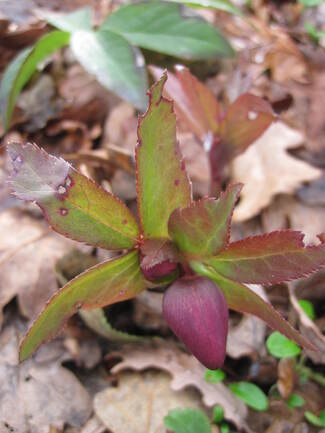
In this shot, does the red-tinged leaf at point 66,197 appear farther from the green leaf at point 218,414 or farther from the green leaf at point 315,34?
the green leaf at point 315,34

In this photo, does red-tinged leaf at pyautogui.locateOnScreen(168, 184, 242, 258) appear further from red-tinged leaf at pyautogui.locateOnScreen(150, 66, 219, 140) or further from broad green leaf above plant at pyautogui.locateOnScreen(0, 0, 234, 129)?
broad green leaf above plant at pyautogui.locateOnScreen(0, 0, 234, 129)

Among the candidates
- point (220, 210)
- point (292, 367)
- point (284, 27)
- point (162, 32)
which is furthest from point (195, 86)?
point (284, 27)

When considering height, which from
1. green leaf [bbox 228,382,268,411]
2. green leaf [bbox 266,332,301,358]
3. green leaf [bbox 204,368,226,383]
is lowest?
green leaf [bbox 228,382,268,411]

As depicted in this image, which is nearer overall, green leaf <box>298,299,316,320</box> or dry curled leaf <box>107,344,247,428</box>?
dry curled leaf <box>107,344,247,428</box>

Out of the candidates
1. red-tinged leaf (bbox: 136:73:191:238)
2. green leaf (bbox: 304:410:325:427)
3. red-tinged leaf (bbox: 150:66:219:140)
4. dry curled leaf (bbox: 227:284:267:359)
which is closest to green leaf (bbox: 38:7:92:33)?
red-tinged leaf (bbox: 150:66:219:140)

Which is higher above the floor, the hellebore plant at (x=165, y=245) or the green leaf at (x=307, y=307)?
the hellebore plant at (x=165, y=245)

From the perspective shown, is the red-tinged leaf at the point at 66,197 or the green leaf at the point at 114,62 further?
the green leaf at the point at 114,62

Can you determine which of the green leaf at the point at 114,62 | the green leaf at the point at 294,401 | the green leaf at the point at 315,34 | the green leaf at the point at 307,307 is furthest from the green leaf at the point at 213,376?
the green leaf at the point at 315,34
